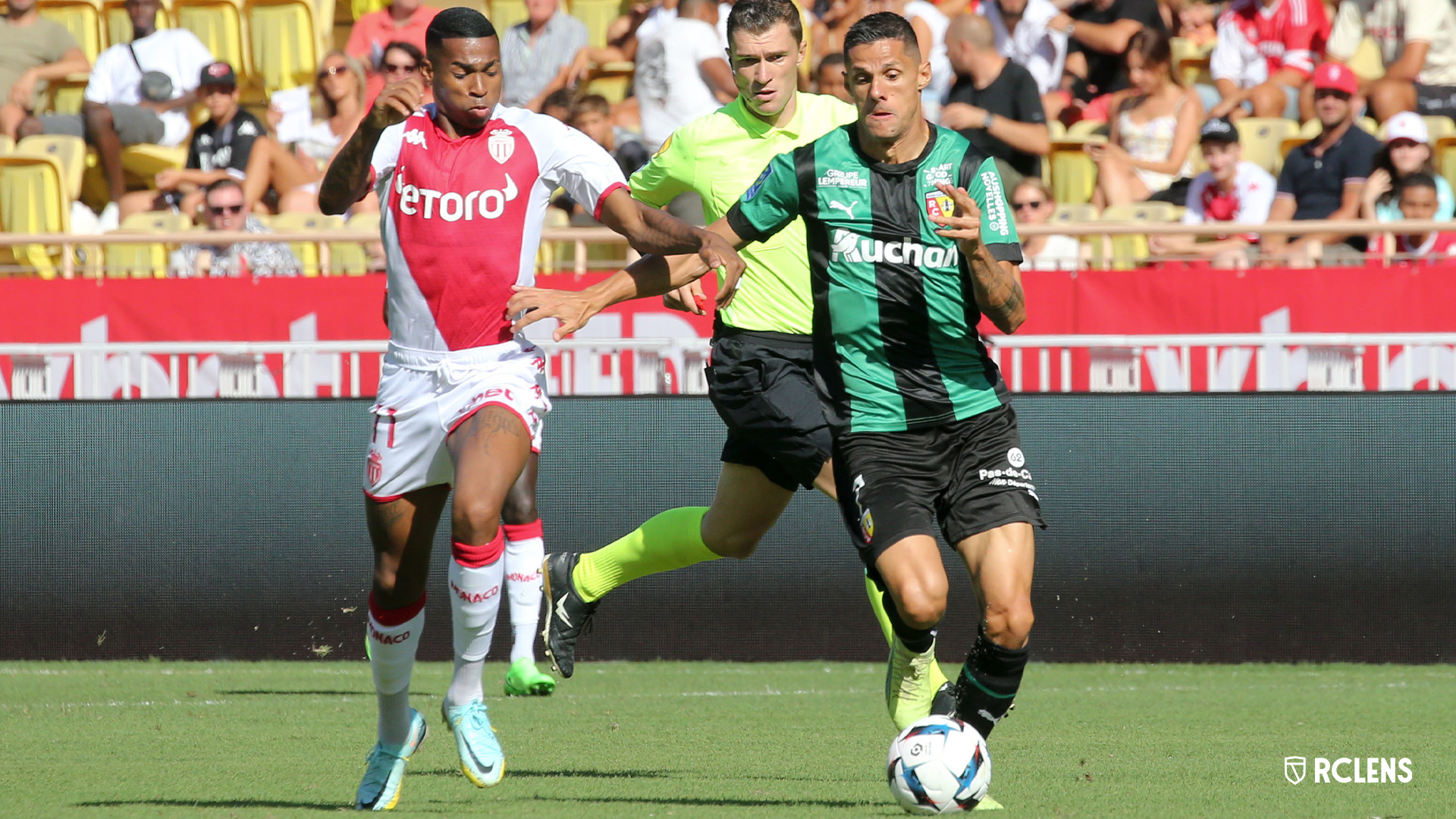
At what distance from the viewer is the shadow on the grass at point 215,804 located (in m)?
5.35

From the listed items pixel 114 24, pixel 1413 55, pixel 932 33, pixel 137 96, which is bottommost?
pixel 137 96

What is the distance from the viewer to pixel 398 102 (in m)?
5.30

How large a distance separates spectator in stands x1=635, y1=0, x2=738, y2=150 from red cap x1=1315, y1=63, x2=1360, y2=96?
13.3 ft

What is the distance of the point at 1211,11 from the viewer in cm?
1538

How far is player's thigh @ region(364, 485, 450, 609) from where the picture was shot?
18.0 ft

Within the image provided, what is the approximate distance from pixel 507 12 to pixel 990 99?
17.7ft

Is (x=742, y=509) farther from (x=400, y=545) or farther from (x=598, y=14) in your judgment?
(x=598, y=14)

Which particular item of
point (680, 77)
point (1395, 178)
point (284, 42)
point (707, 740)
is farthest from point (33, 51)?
point (707, 740)

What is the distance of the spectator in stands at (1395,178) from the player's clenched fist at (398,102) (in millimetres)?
8201

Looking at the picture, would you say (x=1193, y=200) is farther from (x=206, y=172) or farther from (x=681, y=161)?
(x=206, y=172)

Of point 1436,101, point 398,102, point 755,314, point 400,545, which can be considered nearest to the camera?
point 398,102

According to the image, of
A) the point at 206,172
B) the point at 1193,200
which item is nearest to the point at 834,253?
the point at 1193,200

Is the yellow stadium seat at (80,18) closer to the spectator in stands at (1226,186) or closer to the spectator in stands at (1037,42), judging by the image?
the spectator in stands at (1037,42)

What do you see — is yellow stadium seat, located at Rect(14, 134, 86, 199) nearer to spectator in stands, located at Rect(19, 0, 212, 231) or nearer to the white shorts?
spectator in stands, located at Rect(19, 0, 212, 231)
